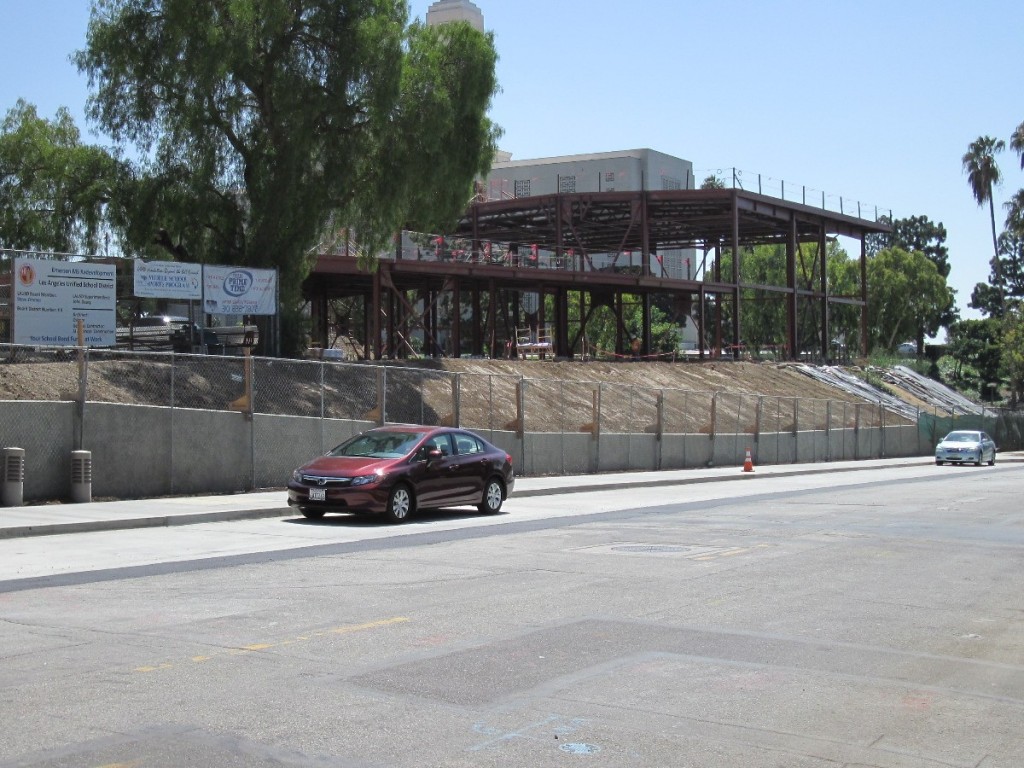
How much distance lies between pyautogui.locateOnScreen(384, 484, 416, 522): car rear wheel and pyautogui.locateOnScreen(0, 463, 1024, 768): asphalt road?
5.20 feet

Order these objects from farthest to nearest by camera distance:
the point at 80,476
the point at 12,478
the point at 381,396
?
1. the point at 381,396
2. the point at 80,476
3. the point at 12,478

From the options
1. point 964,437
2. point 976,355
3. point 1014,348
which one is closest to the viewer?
point 964,437

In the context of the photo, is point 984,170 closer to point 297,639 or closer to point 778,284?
point 778,284

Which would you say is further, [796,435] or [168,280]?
[796,435]

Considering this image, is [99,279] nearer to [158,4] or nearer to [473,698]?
[158,4]

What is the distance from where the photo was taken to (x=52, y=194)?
32.6 m

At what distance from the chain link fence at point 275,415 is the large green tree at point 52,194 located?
25.6ft

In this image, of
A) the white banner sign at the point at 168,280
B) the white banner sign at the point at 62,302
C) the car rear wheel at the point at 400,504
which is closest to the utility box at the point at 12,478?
Answer: the car rear wheel at the point at 400,504

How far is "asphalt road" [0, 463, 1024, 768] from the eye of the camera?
6.03 meters

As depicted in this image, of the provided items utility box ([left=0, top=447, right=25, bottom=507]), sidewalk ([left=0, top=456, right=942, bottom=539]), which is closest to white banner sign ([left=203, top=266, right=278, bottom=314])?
sidewalk ([left=0, top=456, right=942, bottom=539])

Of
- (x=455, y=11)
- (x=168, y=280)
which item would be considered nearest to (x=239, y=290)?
(x=168, y=280)

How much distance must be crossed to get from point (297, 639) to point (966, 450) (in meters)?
42.1

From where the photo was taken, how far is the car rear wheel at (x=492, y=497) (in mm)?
20000

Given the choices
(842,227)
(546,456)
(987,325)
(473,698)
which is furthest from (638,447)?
(987,325)
